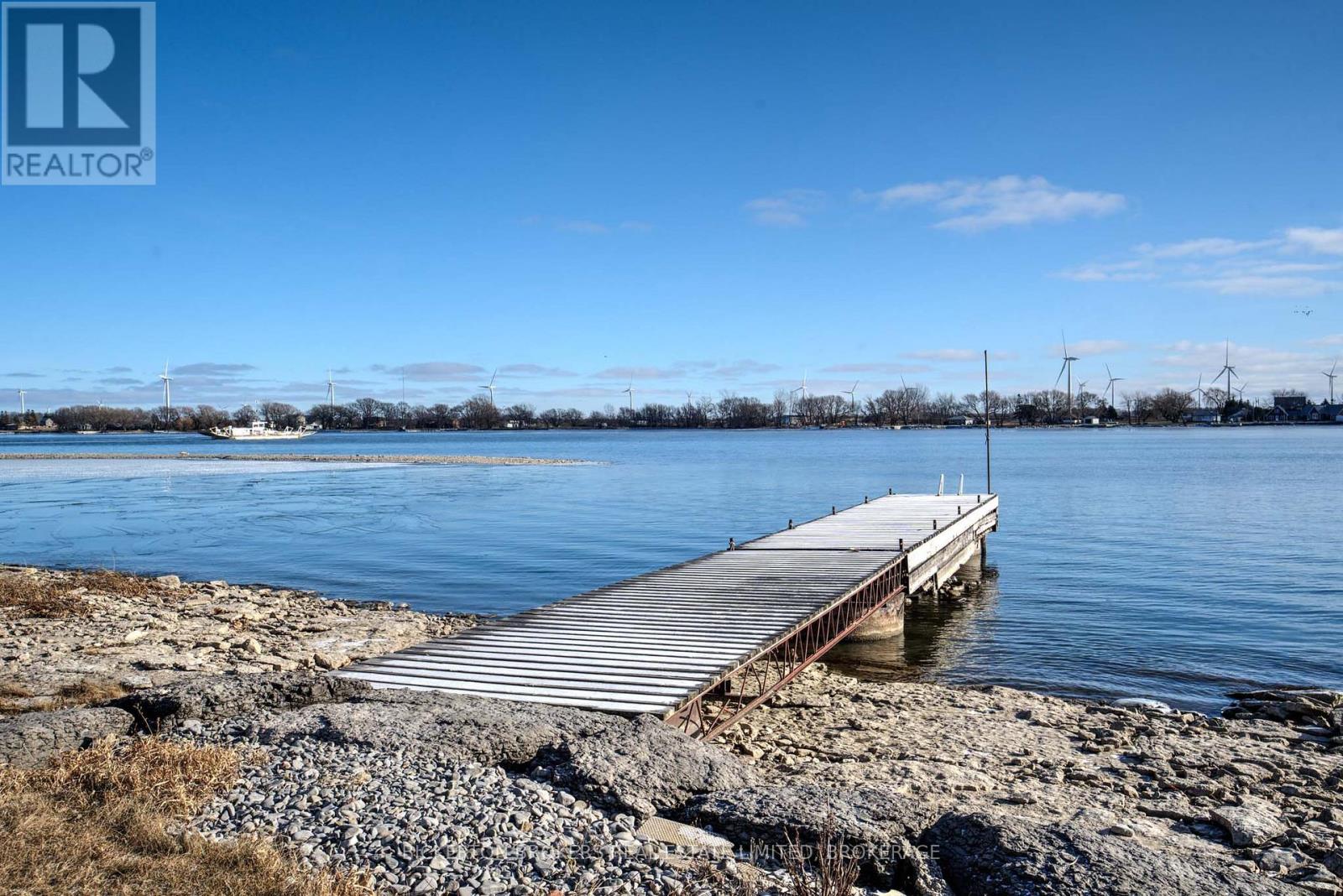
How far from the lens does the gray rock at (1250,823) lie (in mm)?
7359

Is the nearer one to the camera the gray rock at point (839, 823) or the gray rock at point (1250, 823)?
the gray rock at point (839, 823)

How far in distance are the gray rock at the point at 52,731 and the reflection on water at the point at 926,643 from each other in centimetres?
1077

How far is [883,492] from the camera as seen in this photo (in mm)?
46562

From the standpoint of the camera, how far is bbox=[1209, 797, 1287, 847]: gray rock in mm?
7359

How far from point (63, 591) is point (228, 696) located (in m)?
13.7

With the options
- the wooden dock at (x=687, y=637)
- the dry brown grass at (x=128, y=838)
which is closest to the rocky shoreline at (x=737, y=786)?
the dry brown grass at (x=128, y=838)

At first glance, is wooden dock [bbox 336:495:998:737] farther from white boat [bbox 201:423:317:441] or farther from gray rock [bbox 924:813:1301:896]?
white boat [bbox 201:423:317:441]

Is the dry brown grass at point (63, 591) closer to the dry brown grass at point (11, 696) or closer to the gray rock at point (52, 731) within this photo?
the dry brown grass at point (11, 696)

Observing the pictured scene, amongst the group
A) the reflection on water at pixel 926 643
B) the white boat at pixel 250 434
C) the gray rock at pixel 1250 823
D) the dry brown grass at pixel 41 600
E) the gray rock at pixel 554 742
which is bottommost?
the reflection on water at pixel 926 643

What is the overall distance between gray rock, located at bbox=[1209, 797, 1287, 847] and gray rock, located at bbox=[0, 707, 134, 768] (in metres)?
8.94

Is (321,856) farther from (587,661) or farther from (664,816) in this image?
(587,661)

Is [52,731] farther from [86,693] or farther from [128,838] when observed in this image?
[86,693]

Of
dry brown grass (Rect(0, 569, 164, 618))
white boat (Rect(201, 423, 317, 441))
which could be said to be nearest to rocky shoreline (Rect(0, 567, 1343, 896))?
dry brown grass (Rect(0, 569, 164, 618))

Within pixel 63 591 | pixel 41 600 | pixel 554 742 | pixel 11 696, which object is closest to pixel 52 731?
pixel 11 696
